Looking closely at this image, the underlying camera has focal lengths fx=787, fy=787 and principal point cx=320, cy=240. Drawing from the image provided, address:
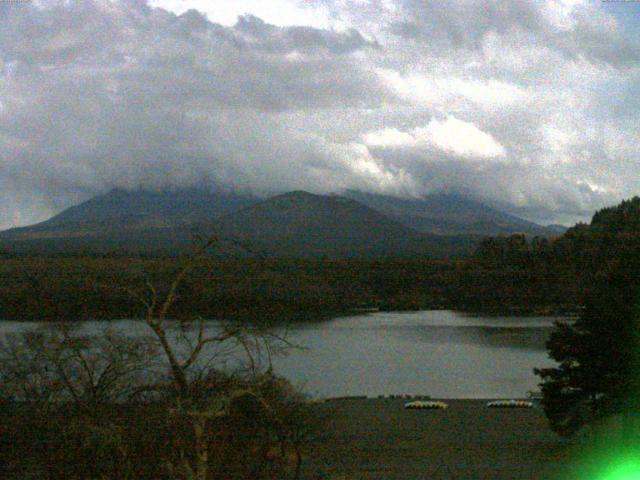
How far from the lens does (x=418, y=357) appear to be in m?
34.8

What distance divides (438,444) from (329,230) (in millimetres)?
117213

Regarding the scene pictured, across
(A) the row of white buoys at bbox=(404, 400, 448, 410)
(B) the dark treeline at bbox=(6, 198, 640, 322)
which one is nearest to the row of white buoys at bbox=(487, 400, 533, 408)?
(A) the row of white buoys at bbox=(404, 400, 448, 410)

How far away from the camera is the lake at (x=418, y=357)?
26.5m

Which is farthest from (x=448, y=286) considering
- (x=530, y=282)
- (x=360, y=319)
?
(x=360, y=319)

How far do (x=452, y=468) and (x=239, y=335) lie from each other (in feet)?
23.9

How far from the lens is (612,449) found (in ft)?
36.6

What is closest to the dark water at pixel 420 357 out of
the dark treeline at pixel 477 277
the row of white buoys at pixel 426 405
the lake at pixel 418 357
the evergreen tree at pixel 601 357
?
the lake at pixel 418 357

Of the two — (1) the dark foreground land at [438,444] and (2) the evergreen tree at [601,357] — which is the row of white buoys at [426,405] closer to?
(1) the dark foreground land at [438,444]

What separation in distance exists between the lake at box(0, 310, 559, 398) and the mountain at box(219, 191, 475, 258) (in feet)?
150

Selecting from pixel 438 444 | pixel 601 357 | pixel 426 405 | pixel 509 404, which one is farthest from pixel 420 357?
pixel 601 357

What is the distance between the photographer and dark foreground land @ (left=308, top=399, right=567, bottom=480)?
10.1 metres

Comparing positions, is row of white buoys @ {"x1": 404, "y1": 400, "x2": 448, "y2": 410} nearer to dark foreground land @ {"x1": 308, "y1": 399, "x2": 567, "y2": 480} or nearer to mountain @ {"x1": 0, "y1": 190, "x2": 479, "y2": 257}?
dark foreground land @ {"x1": 308, "y1": 399, "x2": 567, "y2": 480}

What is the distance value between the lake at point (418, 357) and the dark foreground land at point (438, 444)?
2.50 metres

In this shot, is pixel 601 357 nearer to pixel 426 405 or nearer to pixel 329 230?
pixel 426 405
